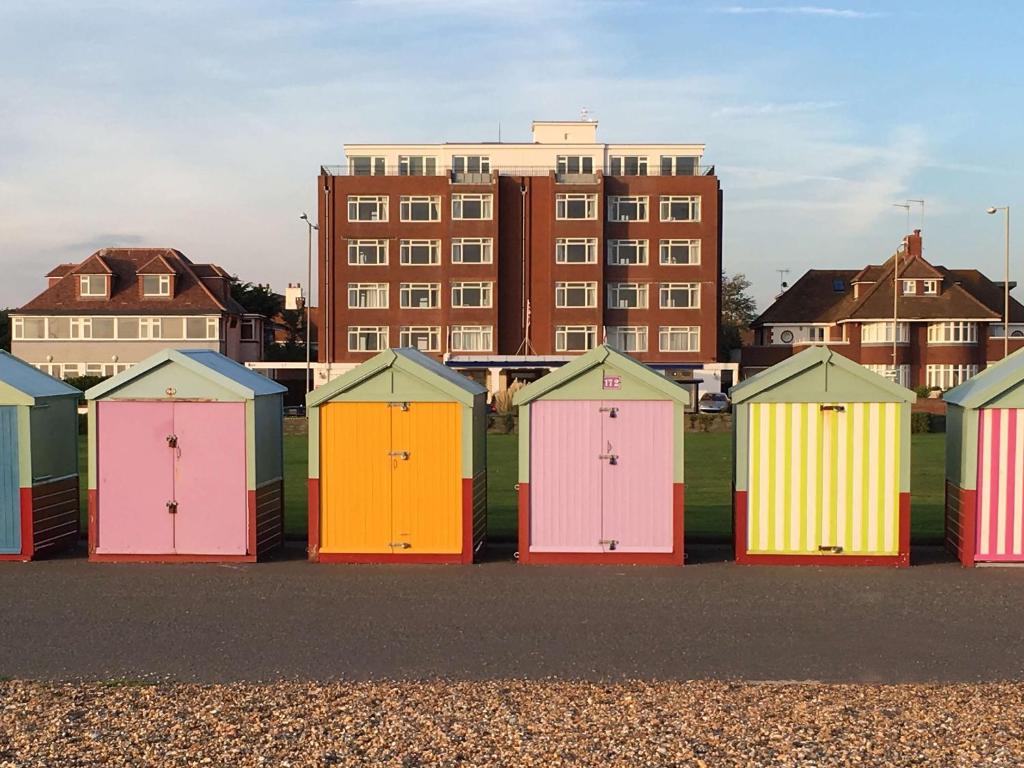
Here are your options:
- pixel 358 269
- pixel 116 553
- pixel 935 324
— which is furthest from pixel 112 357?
pixel 116 553

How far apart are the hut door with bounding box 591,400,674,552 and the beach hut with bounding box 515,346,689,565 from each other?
12 mm

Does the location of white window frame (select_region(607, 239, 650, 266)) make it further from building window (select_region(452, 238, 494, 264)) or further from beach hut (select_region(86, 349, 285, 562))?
beach hut (select_region(86, 349, 285, 562))

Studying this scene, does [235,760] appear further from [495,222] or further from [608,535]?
[495,222]

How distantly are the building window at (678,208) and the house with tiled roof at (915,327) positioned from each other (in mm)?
10431

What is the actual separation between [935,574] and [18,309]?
61062 millimetres

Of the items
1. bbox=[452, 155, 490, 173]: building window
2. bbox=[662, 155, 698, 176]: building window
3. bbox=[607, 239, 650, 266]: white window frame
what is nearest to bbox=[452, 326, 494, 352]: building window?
bbox=[607, 239, 650, 266]: white window frame

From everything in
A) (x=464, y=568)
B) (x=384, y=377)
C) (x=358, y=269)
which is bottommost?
(x=464, y=568)

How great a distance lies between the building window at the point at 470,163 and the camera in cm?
6638

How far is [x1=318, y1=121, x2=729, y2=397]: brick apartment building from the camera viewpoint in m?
62.6

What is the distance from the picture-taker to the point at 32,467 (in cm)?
1380

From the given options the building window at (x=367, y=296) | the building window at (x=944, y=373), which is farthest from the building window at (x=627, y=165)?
the building window at (x=944, y=373)

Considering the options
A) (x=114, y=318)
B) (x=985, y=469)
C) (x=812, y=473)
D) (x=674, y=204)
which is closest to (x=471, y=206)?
(x=674, y=204)

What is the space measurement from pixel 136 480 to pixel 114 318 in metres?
53.9

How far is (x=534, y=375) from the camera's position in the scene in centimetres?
6284
